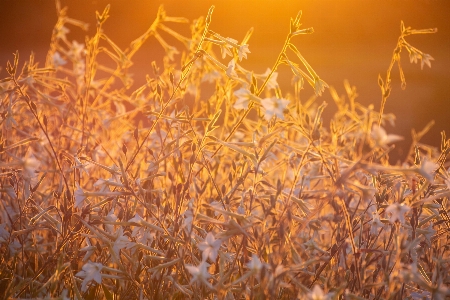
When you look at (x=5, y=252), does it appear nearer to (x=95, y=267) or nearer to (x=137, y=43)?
(x=95, y=267)

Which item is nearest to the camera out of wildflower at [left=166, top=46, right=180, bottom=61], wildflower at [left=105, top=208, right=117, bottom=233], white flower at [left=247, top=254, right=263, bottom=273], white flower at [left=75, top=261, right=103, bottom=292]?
white flower at [left=247, top=254, right=263, bottom=273]

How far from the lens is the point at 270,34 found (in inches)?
399

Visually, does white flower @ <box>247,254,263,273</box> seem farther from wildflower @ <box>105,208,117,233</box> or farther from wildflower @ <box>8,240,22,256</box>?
wildflower @ <box>8,240,22,256</box>

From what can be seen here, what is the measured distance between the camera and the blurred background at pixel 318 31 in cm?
920

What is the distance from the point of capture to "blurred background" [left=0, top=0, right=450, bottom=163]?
9195 millimetres

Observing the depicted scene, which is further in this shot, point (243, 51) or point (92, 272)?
point (243, 51)

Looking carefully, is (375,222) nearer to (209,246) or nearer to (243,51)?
(209,246)

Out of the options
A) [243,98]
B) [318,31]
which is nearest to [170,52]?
[243,98]

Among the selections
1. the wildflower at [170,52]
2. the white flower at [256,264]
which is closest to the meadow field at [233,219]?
the white flower at [256,264]

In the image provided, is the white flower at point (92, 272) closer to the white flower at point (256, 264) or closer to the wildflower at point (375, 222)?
the white flower at point (256, 264)

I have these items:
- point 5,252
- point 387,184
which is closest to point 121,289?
point 5,252

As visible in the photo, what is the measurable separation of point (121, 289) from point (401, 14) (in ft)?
30.0

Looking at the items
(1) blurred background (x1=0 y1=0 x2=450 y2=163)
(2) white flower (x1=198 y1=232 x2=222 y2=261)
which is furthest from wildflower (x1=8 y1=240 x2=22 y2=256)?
(1) blurred background (x1=0 y1=0 x2=450 y2=163)

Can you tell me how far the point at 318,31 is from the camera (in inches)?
423
